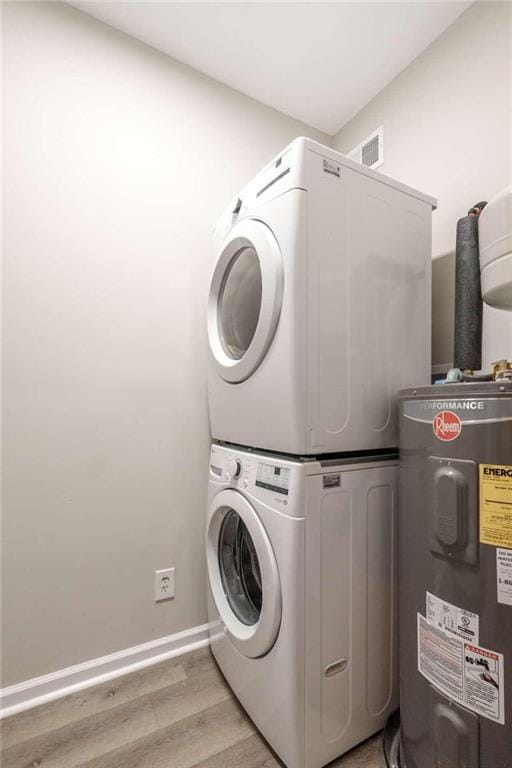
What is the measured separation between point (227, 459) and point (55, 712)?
3.34 ft

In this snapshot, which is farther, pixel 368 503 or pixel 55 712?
pixel 55 712

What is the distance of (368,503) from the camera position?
1019 millimetres

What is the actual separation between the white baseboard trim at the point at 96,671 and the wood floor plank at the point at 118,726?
0.46 feet

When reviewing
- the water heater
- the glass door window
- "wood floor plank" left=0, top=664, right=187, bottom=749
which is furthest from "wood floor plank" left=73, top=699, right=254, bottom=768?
the water heater

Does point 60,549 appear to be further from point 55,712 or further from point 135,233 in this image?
point 135,233

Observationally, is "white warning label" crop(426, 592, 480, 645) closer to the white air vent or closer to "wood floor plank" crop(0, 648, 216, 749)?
"wood floor plank" crop(0, 648, 216, 749)

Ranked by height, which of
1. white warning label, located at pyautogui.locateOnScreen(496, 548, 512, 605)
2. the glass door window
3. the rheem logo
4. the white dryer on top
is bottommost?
the glass door window

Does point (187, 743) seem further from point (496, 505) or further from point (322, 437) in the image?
point (496, 505)

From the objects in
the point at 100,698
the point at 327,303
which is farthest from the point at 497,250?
the point at 100,698

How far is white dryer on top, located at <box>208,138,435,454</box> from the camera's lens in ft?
3.01

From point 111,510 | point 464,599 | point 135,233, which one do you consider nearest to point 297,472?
point 464,599

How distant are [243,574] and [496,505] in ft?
3.03

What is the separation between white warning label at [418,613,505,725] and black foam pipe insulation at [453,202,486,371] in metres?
0.77

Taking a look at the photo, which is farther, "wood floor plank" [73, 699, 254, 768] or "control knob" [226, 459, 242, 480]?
"control knob" [226, 459, 242, 480]
